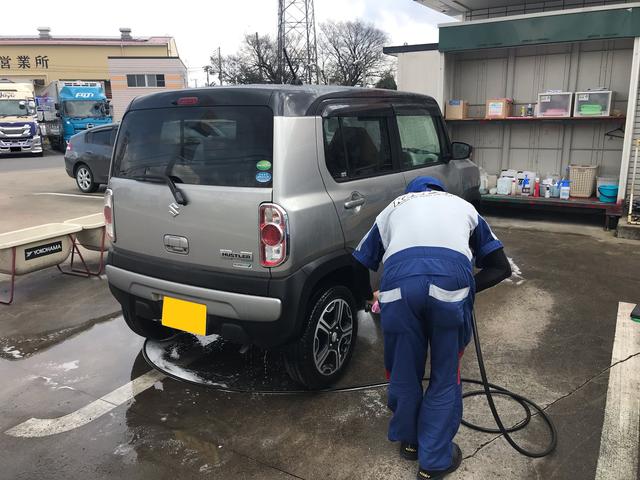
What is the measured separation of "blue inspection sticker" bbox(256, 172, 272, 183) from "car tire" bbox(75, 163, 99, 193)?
9.96 meters

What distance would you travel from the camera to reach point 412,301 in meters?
2.33

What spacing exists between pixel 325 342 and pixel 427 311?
1.11 m

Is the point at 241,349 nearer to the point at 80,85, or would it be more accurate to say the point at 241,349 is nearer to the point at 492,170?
the point at 492,170

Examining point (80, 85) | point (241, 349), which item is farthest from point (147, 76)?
point (241, 349)

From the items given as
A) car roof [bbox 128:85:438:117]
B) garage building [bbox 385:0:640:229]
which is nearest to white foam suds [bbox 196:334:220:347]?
car roof [bbox 128:85:438:117]

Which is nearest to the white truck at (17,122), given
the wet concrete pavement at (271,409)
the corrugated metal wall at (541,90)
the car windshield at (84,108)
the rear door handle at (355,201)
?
the car windshield at (84,108)

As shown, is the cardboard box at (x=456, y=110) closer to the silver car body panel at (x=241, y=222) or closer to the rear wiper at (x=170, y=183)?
the silver car body panel at (x=241, y=222)

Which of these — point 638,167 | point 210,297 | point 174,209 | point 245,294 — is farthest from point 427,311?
point 638,167

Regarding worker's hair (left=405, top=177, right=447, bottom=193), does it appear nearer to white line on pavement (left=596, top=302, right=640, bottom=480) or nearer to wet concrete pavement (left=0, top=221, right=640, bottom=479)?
wet concrete pavement (left=0, top=221, right=640, bottom=479)

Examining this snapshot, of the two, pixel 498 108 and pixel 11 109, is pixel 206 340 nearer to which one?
pixel 498 108

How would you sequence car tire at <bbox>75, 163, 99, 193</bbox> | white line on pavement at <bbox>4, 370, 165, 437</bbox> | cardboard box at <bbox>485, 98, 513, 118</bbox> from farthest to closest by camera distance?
car tire at <bbox>75, 163, 99, 193</bbox> → cardboard box at <bbox>485, 98, 513, 118</bbox> → white line on pavement at <bbox>4, 370, 165, 437</bbox>

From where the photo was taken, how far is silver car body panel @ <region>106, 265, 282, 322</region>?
2.87m

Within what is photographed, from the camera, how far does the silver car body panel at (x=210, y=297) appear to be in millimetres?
→ 2871

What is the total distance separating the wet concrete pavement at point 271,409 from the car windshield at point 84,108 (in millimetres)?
21095
